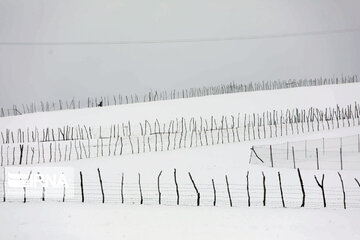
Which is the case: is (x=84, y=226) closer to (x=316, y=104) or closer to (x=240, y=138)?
(x=240, y=138)

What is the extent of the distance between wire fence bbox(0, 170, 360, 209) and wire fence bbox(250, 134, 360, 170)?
150cm

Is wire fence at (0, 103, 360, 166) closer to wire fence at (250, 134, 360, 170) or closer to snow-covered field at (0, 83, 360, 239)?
wire fence at (250, 134, 360, 170)

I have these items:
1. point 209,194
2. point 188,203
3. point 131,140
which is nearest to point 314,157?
point 209,194

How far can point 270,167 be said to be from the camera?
13.4 metres

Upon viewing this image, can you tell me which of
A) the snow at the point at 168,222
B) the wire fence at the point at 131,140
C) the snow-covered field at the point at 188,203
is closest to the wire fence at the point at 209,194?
the snow-covered field at the point at 188,203

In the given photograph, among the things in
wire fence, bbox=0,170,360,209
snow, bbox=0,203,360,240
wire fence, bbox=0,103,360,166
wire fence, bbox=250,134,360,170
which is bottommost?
snow, bbox=0,203,360,240

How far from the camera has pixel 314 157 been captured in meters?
14.3

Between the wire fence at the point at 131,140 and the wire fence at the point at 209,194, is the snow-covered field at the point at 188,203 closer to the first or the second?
the wire fence at the point at 209,194

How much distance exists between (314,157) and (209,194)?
5.32 metres

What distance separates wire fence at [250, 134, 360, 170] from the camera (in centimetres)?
1320

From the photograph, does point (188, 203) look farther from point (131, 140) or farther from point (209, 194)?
point (131, 140)

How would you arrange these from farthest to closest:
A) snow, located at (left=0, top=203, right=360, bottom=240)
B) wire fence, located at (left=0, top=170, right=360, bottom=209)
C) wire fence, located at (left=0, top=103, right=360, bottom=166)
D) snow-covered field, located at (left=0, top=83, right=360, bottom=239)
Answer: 1. wire fence, located at (left=0, top=103, right=360, bottom=166)
2. wire fence, located at (left=0, top=170, right=360, bottom=209)
3. snow-covered field, located at (left=0, top=83, right=360, bottom=239)
4. snow, located at (left=0, top=203, right=360, bottom=240)

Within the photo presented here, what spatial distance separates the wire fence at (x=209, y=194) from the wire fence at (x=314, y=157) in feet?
4.93

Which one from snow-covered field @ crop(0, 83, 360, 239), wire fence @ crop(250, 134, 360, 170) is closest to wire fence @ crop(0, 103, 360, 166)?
wire fence @ crop(250, 134, 360, 170)
